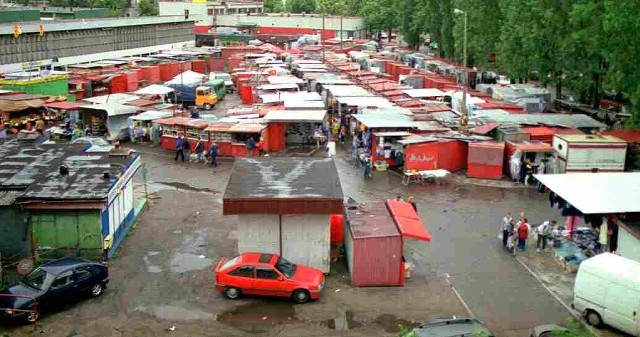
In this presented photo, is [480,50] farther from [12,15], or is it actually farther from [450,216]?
[12,15]

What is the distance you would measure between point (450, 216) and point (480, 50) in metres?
30.3

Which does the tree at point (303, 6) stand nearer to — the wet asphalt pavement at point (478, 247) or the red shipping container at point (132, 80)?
the red shipping container at point (132, 80)

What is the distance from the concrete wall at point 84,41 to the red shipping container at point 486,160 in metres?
38.5

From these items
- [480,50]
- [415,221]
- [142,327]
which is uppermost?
[480,50]

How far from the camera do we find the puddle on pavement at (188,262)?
55.9 feet

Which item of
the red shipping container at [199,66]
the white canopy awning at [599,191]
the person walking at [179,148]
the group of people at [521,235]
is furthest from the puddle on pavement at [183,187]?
the red shipping container at [199,66]

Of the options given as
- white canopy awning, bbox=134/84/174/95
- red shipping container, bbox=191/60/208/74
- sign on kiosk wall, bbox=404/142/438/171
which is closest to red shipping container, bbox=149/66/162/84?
red shipping container, bbox=191/60/208/74

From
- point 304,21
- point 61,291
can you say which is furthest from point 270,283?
point 304,21

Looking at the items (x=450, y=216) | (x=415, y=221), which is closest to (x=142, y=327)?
(x=415, y=221)

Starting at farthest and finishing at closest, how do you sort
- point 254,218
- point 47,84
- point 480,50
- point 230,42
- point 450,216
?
point 230,42 < point 480,50 < point 47,84 < point 450,216 < point 254,218

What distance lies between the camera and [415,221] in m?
17.1

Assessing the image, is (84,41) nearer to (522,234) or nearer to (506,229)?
(506,229)

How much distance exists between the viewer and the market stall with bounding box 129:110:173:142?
107 feet

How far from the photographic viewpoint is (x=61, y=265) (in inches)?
592
